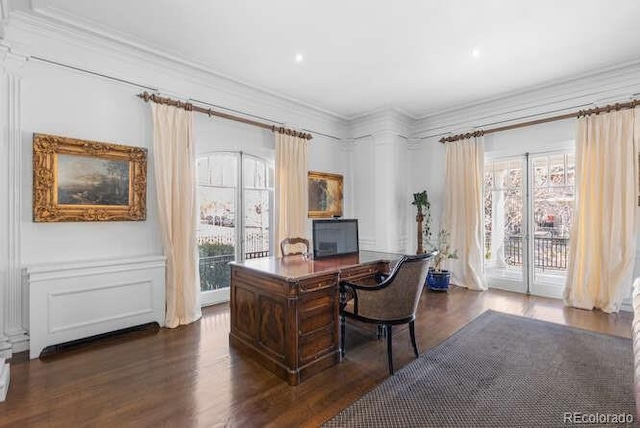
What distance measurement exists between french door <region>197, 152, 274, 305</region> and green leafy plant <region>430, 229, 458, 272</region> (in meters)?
2.91

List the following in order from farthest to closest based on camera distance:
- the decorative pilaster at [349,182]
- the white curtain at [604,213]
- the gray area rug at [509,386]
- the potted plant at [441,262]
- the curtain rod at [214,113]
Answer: the decorative pilaster at [349,182] → the potted plant at [441,262] → the white curtain at [604,213] → the curtain rod at [214,113] → the gray area rug at [509,386]

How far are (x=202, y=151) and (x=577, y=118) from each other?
5192mm

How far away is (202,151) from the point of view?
14.4ft

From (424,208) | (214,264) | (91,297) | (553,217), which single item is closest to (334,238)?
(214,264)

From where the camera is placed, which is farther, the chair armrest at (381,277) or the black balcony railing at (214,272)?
the black balcony railing at (214,272)

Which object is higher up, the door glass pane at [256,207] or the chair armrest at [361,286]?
the door glass pane at [256,207]

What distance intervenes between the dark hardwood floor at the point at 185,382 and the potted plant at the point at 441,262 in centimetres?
161

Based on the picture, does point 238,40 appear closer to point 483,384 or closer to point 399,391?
point 399,391

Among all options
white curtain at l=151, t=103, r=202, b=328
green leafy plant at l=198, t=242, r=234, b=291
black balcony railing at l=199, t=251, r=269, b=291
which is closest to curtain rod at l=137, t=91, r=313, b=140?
white curtain at l=151, t=103, r=202, b=328

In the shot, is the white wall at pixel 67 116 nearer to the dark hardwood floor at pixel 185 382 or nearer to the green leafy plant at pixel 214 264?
the green leafy plant at pixel 214 264

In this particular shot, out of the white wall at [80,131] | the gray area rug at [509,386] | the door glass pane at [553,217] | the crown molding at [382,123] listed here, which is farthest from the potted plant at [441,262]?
the white wall at [80,131]

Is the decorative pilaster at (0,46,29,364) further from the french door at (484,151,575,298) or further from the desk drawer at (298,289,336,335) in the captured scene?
the french door at (484,151,575,298)

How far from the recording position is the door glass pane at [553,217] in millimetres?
4891

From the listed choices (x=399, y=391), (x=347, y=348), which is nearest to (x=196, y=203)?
(x=347, y=348)
